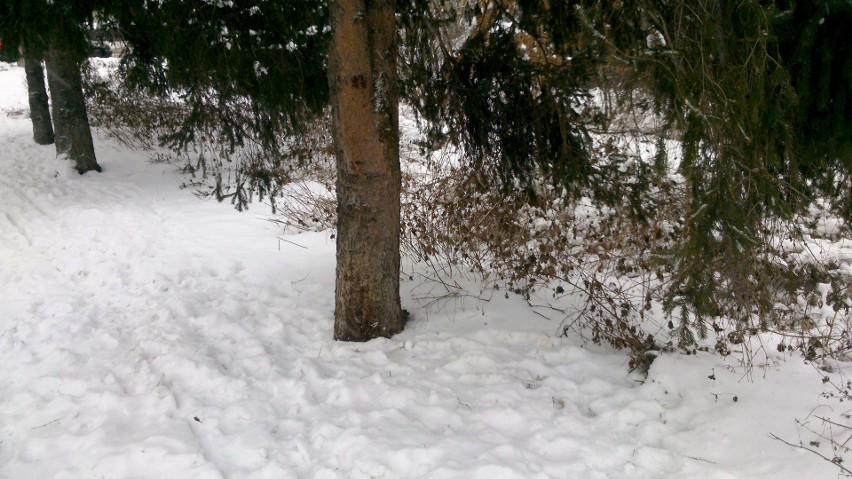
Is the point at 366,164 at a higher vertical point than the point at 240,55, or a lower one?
lower

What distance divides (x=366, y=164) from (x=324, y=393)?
1.66 m

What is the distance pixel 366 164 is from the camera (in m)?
4.16

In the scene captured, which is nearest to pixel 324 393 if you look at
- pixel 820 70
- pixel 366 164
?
pixel 366 164

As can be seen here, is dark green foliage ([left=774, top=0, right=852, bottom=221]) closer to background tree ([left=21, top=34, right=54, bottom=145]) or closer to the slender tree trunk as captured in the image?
background tree ([left=21, top=34, right=54, bottom=145])

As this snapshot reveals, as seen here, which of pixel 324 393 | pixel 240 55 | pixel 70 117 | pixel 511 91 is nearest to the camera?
pixel 324 393

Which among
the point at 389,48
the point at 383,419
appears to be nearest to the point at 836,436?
the point at 383,419

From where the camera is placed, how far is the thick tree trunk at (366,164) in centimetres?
397

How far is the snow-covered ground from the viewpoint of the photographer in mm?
3146

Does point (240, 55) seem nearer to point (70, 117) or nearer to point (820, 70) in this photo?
point (820, 70)

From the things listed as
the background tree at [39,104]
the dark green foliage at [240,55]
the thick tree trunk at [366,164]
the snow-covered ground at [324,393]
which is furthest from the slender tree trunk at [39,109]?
the thick tree trunk at [366,164]

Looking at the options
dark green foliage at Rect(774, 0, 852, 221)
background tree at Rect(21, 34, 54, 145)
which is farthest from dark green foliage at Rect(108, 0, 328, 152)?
background tree at Rect(21, 34, 54, 145)

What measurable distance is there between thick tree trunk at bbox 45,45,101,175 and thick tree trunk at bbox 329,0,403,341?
831 centimetres

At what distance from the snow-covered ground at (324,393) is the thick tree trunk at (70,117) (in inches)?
197

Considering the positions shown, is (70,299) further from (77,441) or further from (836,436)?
(836,436)
